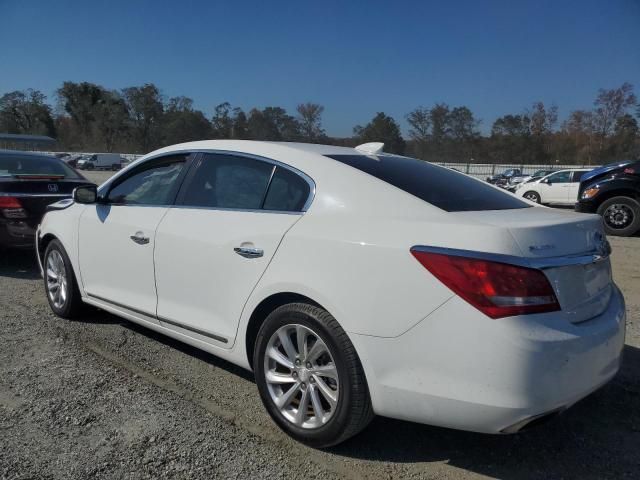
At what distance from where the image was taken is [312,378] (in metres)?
2.63

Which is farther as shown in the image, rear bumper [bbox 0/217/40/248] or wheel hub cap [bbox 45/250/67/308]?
rear bumper [bbox 0/217/40/248]

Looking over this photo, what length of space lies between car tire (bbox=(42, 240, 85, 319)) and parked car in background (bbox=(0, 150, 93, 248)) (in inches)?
60.1

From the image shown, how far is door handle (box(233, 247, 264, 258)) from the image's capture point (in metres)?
2.78

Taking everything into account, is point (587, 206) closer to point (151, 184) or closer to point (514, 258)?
point (151, 184)

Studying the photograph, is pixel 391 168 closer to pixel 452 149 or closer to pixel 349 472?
pixel 349 472

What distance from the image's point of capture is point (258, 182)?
307 cm

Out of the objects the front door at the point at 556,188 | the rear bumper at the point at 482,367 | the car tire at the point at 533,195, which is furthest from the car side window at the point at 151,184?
the car tire at the point at 533,195

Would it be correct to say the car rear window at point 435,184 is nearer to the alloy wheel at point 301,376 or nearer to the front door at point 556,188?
the alloy wheel at point 301,376

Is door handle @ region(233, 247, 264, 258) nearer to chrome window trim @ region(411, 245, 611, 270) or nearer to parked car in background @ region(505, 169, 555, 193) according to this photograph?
chrome window trim @ region(411, 245, 611, 270)

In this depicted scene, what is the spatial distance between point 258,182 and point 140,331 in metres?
2.02

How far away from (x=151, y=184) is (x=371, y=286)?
2146 millimetres

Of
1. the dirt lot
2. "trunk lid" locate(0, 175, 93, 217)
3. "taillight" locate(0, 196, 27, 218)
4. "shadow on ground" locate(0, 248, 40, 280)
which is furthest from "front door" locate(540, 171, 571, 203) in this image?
"taillight" locate(0, 196, 27, 218)

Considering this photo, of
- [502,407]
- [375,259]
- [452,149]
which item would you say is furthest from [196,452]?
[452,149]

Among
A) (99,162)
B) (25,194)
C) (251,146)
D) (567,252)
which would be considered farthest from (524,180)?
(99,162)
